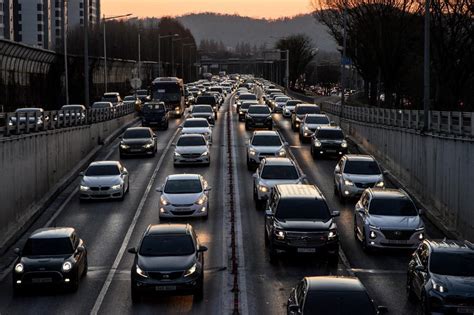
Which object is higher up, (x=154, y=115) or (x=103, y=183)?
(x=154, y=115)

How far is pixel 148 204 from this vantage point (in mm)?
30344

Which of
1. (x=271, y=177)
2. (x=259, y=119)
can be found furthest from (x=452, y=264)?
(x=259, y=119)

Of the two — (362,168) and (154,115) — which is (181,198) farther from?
(154,115)

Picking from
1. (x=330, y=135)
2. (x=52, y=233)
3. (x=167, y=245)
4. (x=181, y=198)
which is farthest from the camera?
(x=330, y=135)

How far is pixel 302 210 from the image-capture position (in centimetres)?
2125

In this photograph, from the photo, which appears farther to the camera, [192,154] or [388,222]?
[192,154]

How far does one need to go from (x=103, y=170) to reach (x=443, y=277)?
18.1 m

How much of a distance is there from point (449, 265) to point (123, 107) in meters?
49.2

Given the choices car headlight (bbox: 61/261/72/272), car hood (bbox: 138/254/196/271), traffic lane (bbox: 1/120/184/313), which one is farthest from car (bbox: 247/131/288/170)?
car hood (bbox: 138/254/196/271)

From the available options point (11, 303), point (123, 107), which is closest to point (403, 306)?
point (11, 303)

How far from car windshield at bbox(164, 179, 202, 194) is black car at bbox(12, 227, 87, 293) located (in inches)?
300

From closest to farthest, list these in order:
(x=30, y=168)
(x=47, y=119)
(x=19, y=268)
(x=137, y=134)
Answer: (x=19, y=268), (x=30, y=168), (x=47, y=119), (x=137, y=134)

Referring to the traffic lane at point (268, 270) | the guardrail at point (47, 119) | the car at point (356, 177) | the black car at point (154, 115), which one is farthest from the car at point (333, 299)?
the black car at point (154, 115)

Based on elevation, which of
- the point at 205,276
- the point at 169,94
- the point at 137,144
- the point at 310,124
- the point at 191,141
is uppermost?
the point at 169,94
